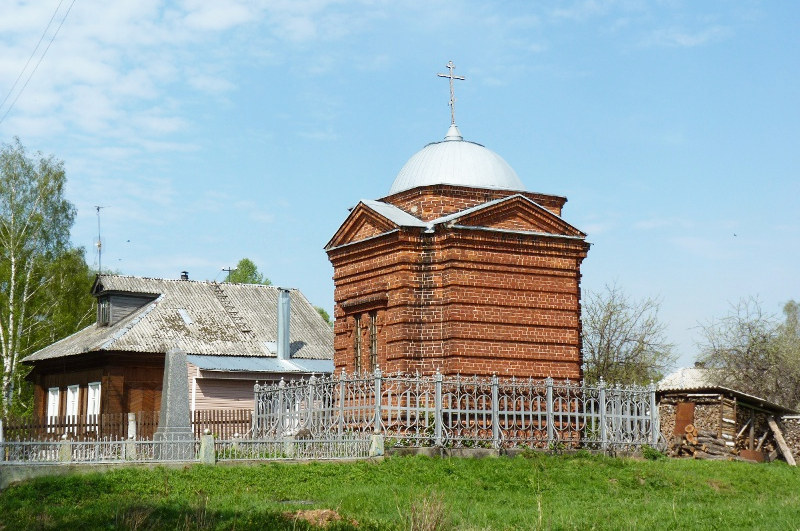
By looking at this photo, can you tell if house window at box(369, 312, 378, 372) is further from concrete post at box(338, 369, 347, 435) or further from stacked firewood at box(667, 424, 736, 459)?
stacked firewood at box(667, 424, 736, 459)

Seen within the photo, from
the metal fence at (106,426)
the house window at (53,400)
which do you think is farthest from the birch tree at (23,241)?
the metal fence at (106,426)

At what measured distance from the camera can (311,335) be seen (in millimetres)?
36531

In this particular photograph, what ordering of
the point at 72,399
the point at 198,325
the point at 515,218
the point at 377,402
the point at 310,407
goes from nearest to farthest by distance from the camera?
the point at 377,402 < the point at 310,407 < the point at 515,218 < the point at 198,325 < the point at 72,399

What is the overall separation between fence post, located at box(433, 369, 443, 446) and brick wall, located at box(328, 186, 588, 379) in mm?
1610

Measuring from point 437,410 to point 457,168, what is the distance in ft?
19.5

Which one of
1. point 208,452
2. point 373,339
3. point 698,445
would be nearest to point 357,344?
point 373,339

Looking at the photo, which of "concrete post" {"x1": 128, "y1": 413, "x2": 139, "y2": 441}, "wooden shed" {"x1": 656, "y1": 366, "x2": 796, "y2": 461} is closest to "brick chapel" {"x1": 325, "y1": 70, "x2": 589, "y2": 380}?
"wooden shed" {"x1": 656, "y1": 366, "x2": 796, "y2": 461}

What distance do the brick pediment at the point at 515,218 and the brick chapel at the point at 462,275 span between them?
0.07 ft

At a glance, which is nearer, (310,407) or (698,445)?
(310,407)

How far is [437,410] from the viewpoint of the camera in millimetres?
18750

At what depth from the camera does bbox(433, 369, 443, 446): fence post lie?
18.7m

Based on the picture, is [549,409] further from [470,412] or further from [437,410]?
[437,410]

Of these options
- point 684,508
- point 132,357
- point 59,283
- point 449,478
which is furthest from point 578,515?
point 59,283

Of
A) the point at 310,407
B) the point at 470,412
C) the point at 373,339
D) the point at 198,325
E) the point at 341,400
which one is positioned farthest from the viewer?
the point at 198,325
